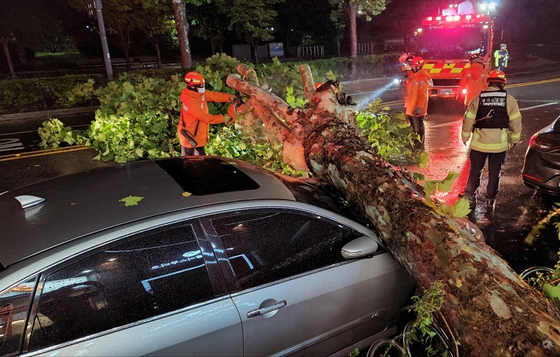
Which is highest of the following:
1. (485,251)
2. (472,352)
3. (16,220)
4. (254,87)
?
(254,87)

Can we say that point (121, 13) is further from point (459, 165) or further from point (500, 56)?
point (459, 165)

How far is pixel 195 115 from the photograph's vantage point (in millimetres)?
5258

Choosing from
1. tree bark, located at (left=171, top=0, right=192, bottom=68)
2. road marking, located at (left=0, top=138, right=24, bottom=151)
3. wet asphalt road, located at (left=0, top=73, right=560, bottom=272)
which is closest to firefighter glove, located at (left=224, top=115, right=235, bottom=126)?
wet asphalt road, located at (left=0, top=73, right=560, bottom=272)

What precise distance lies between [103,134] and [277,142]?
3996mm

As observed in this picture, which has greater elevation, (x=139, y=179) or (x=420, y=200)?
(x=139, y=179)

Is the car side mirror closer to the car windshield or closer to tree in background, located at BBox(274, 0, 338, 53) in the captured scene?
the car windshield

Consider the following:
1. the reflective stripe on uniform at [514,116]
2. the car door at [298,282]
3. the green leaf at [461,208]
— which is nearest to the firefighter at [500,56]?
the reflective stripe on uniform at [514,116]

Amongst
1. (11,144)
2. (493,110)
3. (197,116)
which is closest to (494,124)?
(493,110)

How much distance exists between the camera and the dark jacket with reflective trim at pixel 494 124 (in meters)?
4.91

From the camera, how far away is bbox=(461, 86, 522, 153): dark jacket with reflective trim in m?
4.91

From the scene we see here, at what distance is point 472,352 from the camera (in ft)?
6.89

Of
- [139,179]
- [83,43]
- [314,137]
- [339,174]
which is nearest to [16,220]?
[139,179]

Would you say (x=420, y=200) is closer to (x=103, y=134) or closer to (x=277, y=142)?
(x=277, y=142)

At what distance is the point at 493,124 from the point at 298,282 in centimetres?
391
